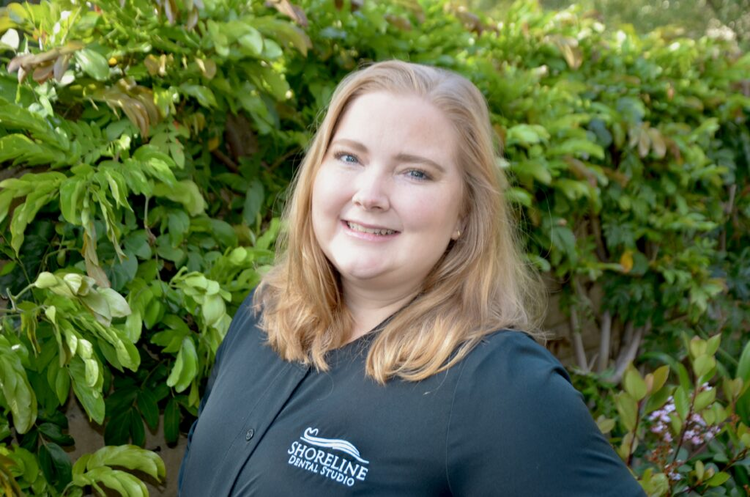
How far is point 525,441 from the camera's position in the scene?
54.0 inches

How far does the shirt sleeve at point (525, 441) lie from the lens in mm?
1364

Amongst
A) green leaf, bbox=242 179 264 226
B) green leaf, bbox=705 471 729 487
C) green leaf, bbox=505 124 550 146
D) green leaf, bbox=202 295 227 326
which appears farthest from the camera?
green leaf, bbox=505 124 550 146

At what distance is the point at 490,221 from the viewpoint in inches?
68.8

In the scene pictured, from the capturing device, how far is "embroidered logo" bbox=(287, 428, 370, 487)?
1.47 m

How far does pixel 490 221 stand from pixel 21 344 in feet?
3.49

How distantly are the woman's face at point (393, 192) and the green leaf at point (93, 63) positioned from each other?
2.28 ft

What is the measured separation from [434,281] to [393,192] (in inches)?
9.0

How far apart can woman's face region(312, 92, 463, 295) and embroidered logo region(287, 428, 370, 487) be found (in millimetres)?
355

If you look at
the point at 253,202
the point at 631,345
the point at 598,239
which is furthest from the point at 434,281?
the point at 631,345

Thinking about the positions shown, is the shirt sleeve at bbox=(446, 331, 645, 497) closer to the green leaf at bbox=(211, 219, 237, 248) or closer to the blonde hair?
the blonde hair

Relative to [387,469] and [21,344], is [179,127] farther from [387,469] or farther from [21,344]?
[387,469]

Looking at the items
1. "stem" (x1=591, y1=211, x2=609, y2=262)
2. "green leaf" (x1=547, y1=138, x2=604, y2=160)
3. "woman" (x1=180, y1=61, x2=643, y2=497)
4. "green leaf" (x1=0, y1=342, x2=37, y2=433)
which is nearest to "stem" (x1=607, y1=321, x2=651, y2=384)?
"stem" (x1=591, y1=211, x2=609, y2=262)

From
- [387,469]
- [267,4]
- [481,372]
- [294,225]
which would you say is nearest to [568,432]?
[481,372]

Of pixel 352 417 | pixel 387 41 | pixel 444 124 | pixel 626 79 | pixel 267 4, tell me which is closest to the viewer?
pixel 352 417
